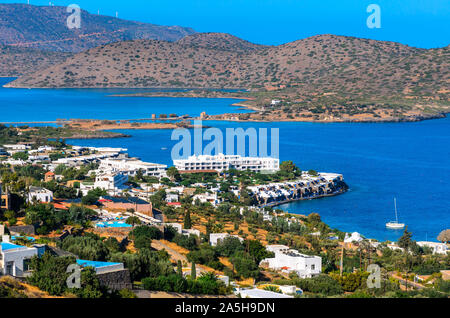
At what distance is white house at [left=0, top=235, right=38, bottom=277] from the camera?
12227mm

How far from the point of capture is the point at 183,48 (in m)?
142

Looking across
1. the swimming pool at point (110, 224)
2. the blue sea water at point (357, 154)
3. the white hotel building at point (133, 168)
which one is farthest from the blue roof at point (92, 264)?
the white hotel building at point (133, 168)

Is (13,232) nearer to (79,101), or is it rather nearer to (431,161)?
(431,161)

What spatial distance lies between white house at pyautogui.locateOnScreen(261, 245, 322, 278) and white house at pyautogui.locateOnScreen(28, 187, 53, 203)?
6852mm

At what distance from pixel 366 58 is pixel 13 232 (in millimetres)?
111524

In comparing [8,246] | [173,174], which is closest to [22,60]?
[173,174]

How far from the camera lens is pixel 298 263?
666 inches

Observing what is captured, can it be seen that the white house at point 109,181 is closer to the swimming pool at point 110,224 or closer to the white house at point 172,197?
the white house at point 172,197

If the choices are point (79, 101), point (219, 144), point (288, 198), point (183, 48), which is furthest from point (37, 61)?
point (288, 198)

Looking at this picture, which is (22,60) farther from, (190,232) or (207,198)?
(190,232)

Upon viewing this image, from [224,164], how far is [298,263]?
68.2 feet

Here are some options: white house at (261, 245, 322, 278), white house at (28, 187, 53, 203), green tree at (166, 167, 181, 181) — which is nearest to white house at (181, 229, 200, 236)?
white house at (261, 245, 322, 278)

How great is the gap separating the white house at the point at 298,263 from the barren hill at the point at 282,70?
74306mm

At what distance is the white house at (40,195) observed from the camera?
20.8m
